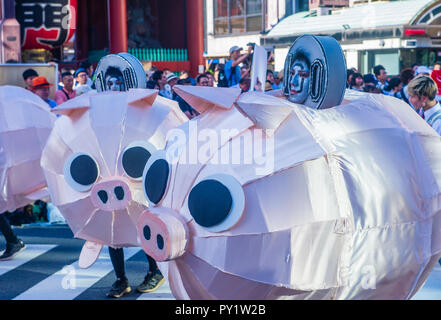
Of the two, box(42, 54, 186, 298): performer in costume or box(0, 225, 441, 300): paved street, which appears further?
box(0, 225, 441, 300): paved street

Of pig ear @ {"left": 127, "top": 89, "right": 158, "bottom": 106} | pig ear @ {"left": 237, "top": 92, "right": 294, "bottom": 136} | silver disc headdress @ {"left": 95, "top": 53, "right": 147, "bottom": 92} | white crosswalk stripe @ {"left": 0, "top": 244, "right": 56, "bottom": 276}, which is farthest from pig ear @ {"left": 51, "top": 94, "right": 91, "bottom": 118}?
white crosswalk stripe @ {"left": 0, "top": 244, "right": 56, "bottom": 276}

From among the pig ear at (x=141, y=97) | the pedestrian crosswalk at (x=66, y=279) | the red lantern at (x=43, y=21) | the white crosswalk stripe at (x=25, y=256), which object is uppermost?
the red lantern at (x=43, y=21)

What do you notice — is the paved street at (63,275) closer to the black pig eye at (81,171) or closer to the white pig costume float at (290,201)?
the black pig eye at (81,171)

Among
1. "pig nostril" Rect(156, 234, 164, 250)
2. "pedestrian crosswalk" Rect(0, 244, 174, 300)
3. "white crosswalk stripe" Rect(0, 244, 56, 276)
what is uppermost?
"pig nostril" Rect(156, 234, 164, 250)

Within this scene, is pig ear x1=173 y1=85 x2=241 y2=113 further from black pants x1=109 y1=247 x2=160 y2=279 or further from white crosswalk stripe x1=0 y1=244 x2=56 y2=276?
white crosswalk stripe x1=0 y1=244 x2=56 y2=276

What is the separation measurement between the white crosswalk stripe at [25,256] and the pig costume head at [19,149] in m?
0.81

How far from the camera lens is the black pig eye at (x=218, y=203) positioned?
2.59 metres

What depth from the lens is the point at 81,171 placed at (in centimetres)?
395

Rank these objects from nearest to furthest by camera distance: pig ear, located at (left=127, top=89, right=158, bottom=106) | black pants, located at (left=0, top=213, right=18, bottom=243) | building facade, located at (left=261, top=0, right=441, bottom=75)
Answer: pig ear, located at (left=127, top=89, right=158, bottom=106)
black pants, located at (left=0, top=213, right=18, bottom=243)
building facade, located at (left=261, top=0, right=441, bottom=75)

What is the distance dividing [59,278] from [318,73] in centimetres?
369

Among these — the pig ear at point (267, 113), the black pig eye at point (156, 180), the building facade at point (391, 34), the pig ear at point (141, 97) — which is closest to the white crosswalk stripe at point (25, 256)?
the pig ear at point (141, 97)

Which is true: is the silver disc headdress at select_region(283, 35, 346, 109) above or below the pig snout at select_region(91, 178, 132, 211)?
above

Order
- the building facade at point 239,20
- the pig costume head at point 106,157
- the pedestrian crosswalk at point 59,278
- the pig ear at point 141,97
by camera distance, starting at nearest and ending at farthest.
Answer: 1. the pig costume head at point 106,157
2. the pig ear at point 141,97
3. the pedestrian crosswalk at point 59,278
4. the building facade at point 239,20

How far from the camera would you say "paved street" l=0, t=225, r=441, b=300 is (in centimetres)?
527
